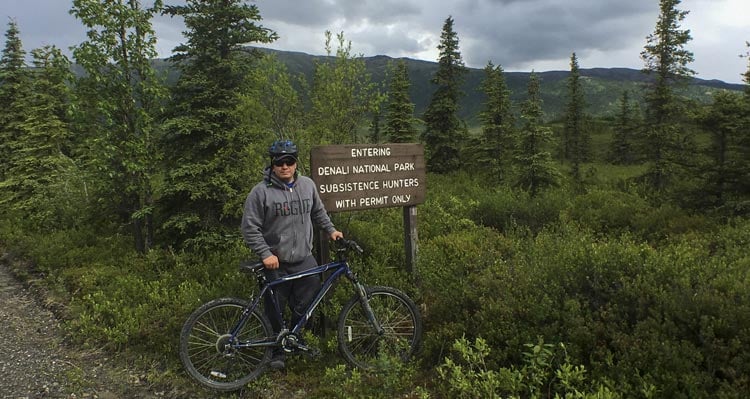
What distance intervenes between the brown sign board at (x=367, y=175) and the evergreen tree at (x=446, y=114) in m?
21.1

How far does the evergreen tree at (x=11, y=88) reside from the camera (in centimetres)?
2150

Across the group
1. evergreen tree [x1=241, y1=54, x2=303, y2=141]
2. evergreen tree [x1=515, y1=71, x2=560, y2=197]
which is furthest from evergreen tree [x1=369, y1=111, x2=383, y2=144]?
evergreen tree [x1=515, y1=71, x2=560, y2=197]

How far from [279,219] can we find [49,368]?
169 inches

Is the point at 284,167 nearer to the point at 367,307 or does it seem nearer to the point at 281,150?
the point at 281,150

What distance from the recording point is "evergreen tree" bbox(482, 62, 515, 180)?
2511 centimetres

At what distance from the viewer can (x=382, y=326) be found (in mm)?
5410

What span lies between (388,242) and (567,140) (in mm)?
46063

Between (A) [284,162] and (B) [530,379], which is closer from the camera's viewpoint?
(B) [530,379]

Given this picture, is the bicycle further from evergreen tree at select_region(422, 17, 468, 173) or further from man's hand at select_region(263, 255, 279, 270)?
evergreen tree at select_region(422, 17, 468, 173)

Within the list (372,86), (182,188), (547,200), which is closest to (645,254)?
(372,86)

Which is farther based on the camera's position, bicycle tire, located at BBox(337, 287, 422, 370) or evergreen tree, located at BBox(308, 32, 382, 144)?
evergreen tree, located at BBox(308, 32, 382, 144)

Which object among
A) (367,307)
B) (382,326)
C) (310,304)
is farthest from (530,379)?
(310,304)

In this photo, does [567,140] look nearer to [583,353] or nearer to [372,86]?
[372,86]

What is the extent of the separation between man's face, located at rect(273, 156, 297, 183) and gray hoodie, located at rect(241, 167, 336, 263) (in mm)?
76
